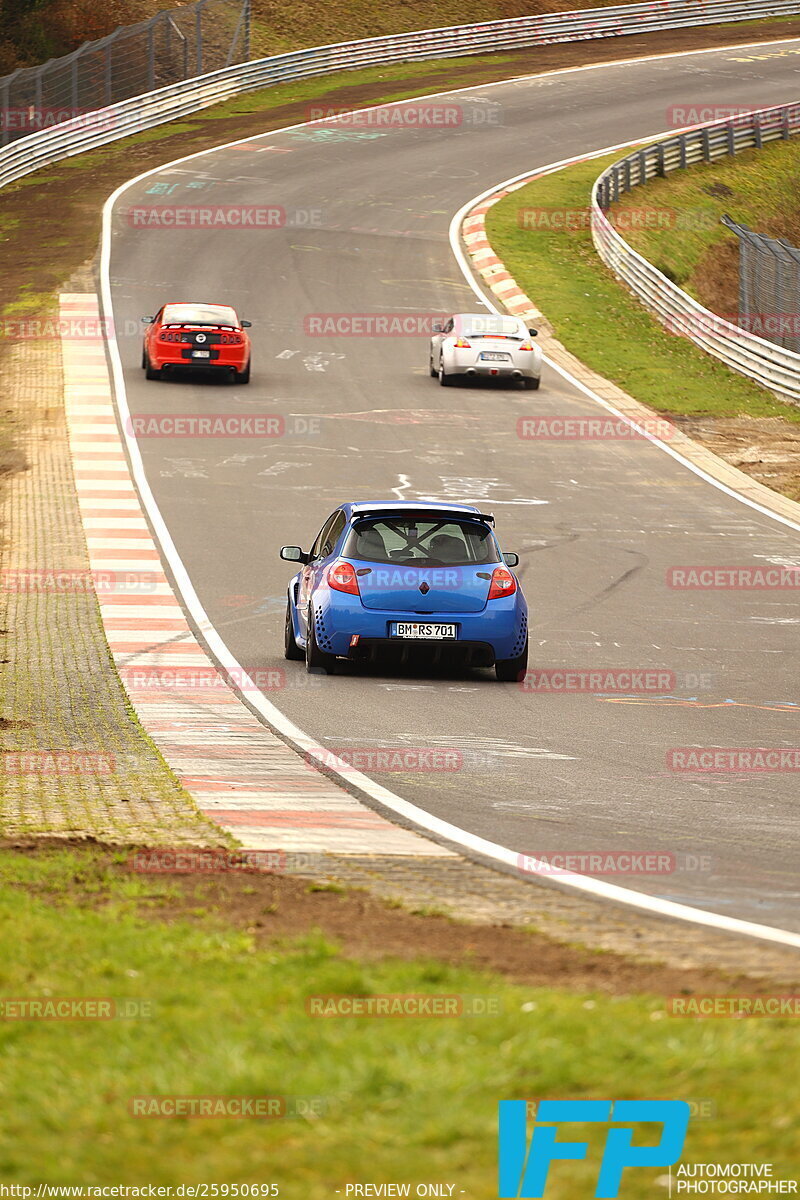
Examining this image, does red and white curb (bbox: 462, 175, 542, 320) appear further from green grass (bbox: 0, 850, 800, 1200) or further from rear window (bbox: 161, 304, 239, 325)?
green grass (bbox: 0, 850, 800, 1200)

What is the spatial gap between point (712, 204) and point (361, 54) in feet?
69.5

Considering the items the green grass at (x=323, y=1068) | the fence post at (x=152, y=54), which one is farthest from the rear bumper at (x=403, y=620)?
the fence post at (x=152, y=54)

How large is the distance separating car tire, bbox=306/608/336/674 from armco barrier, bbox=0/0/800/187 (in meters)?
42.2

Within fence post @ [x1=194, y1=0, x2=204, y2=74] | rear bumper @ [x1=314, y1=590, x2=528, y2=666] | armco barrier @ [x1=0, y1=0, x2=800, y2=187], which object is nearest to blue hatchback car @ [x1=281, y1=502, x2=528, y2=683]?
rear bumper @ [x1=314, y1=590, x2=528, y2=666]

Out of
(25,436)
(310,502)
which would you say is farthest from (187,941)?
(25,436)

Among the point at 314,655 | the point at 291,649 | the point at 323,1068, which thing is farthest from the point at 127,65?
the point at 323,1068

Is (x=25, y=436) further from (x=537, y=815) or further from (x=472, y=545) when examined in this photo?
(x=537, y=815)

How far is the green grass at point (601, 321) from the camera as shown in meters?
34.8

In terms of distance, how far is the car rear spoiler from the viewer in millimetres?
15234

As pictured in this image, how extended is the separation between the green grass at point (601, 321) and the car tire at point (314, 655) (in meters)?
19.9

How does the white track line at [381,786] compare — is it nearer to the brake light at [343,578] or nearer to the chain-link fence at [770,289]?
the brake light at [343,578]

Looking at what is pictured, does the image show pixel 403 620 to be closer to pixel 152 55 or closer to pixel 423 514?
pixel 423 514

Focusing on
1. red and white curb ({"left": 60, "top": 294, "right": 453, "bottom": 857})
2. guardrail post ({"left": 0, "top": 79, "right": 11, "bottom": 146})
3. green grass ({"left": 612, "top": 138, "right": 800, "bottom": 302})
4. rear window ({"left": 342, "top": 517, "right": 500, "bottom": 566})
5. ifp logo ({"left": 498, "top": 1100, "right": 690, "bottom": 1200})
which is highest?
guardrail post ({"left": 0, "top": 79, "right": 11, "bottom": 146})

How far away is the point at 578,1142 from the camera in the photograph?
4.27 m
